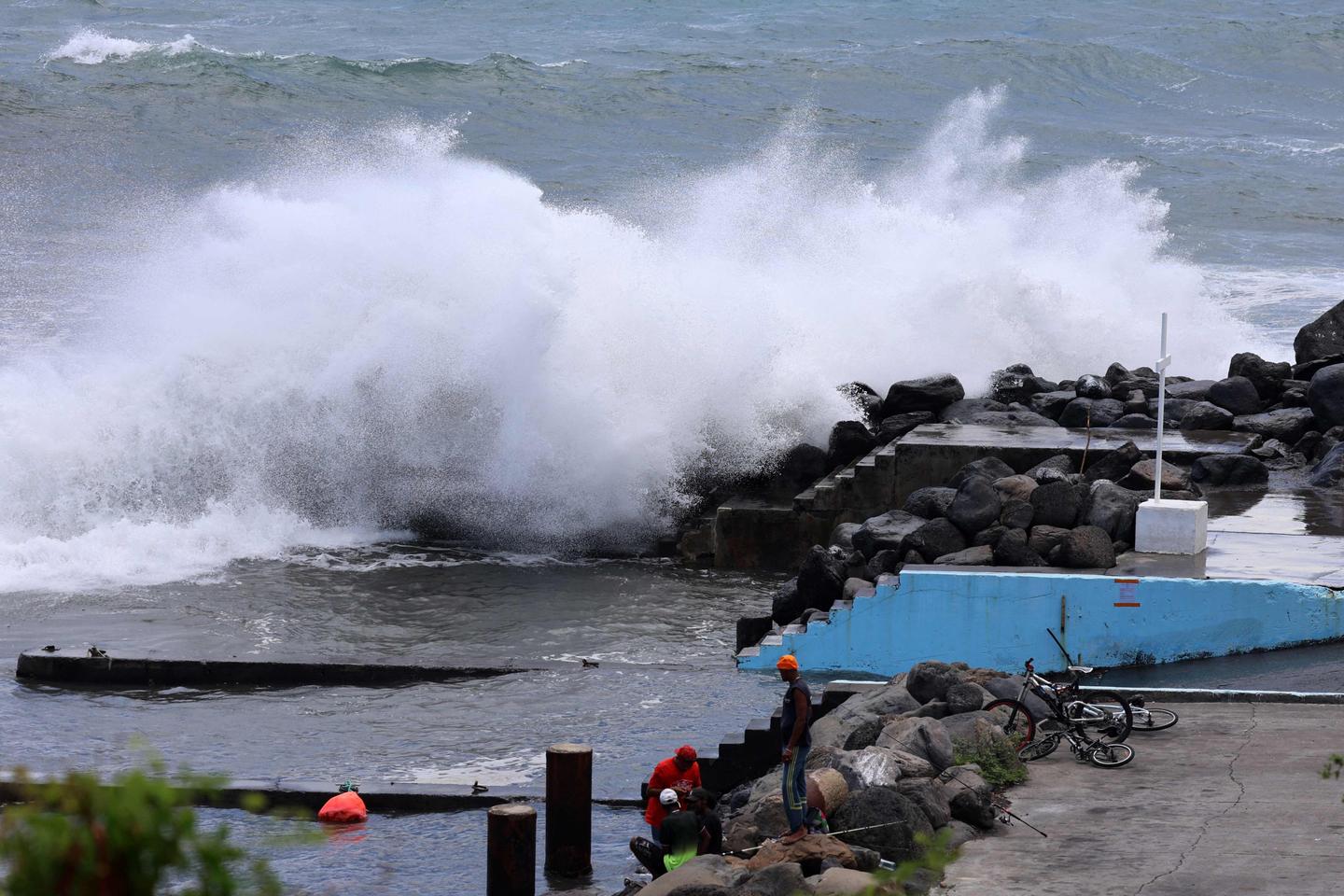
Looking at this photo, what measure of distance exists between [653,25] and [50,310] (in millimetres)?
32336

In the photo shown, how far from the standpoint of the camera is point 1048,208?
99.1 ft

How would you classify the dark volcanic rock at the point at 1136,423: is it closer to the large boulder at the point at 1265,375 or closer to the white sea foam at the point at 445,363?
the large boulder at the point at 1265,375

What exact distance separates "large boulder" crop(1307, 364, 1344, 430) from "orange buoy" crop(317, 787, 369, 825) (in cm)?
1156

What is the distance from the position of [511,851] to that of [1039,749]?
10.3 ft

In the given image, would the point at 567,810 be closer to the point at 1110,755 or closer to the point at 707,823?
the point at 707,823

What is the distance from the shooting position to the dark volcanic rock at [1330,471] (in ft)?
52.0

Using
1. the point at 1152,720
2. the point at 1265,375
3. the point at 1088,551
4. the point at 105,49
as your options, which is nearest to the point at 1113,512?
the point at 1088,551

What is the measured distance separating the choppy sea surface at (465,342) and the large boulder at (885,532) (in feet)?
4.58

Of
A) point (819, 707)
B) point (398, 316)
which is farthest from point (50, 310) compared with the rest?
point (819, 707)

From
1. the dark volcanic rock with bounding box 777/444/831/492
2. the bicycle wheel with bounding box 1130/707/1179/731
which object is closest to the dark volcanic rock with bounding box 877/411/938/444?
the dark volcanic rock with bounding box 777/444/831/492

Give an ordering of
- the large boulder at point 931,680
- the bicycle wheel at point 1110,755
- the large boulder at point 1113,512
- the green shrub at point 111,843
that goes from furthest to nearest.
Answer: the large boulder at point 1113,512
the large boulder at point 931,680
the bicycle wheel at point 1110,755
the green shrub at point 111,843

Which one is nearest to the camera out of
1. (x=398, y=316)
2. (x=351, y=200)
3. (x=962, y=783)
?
(x=962, y=783)

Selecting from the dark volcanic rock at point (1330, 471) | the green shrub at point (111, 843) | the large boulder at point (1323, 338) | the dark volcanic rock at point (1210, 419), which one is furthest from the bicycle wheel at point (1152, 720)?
the large boulder at point (1323, 338)

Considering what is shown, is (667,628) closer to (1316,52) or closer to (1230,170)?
(1230,170)
